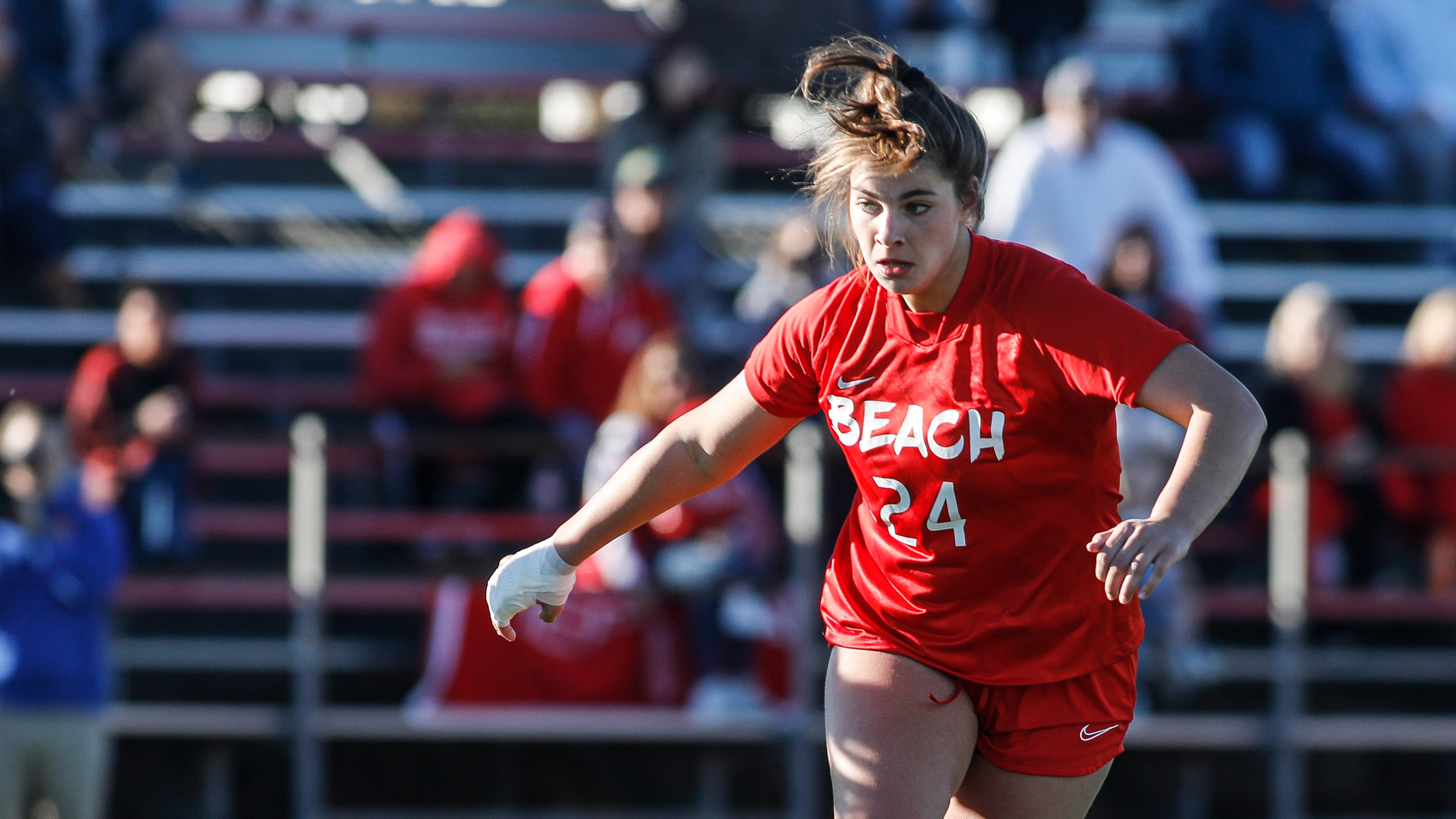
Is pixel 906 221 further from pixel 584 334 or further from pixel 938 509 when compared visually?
pixel 584 334

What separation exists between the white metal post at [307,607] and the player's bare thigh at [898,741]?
352cm

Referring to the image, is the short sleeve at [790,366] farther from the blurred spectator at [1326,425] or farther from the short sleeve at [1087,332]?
the blurred spectator at [1326,425]

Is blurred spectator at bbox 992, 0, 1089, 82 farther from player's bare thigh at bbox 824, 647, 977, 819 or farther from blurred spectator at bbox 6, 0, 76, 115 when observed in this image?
player's bare thigh at bbox 824, 647, 977, 819

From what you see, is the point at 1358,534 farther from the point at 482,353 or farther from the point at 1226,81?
the point at 482,353

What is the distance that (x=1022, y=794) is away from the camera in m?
3.01

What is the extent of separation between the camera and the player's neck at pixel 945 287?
2.91 m

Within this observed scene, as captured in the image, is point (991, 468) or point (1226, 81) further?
point (1226, 81)

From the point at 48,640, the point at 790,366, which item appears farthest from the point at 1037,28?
the point at 790,366

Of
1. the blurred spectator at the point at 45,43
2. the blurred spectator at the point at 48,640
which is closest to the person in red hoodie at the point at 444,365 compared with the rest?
the blurred spectator at the point at 48,640

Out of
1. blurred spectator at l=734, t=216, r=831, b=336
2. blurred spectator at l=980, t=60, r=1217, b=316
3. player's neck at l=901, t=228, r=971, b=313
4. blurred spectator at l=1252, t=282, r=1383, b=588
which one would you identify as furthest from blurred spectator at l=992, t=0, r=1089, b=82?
player's neck at l=901, t=228, r=971, b=313

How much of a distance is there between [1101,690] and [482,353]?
4218mm

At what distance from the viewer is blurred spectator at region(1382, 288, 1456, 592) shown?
6.74 meters

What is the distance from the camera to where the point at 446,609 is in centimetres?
632

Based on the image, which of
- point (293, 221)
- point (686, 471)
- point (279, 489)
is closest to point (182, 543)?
point (279, 489)
